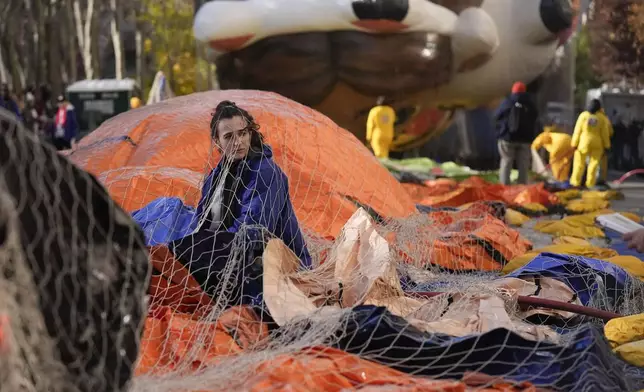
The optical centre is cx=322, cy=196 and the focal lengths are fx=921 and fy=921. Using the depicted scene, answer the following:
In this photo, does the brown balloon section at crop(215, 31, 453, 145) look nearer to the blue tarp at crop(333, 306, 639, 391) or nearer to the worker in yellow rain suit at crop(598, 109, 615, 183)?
the worker in yellow rain suit at crop(598, 109, 615, 183)

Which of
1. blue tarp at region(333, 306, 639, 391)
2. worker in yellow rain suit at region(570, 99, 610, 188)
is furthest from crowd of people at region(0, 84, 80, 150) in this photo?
blue tarp at region(333, 306, 639, 391)

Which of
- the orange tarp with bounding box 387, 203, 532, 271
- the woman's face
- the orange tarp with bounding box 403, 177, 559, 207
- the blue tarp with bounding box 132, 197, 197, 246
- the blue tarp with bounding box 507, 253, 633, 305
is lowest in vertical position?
the orange tarp with bounding box 403, 177, 559, 207

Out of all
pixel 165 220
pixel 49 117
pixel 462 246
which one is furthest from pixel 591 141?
pixel 49 117

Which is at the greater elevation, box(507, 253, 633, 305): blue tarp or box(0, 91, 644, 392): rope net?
box(0, 91, 644, 392): rope net

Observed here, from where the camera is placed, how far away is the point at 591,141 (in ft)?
38.5

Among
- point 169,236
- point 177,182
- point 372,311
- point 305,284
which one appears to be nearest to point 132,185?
point 177,182

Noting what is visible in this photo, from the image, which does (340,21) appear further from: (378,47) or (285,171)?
(285,171)

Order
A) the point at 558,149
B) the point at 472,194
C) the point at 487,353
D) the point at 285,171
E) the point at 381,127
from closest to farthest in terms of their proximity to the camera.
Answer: the point at 487,353
the point at 285,171
the point at 472,194
the point at 381,127
the point at 558,149

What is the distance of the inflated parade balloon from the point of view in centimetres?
1145

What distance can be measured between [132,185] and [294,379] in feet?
9.31

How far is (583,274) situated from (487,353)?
59.2 inches

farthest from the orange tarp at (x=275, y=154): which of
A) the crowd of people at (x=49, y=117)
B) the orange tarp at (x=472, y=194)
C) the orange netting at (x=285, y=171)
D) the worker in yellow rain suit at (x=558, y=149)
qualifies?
the crowd of people at (x=49, y=117)

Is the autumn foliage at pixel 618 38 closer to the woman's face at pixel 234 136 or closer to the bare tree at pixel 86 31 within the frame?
the woman's face at pixel 234 136

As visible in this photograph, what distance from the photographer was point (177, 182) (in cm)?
562
